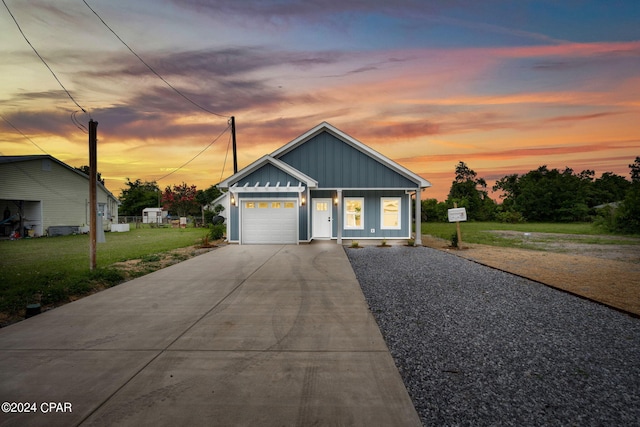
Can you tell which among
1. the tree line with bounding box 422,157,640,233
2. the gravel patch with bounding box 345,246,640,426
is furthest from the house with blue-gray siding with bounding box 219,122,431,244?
the tree line with bounding box 422,157,640,233

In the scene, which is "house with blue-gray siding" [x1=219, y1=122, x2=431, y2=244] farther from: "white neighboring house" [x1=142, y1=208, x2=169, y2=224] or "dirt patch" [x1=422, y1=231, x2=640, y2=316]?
"white neighboring house" [x1=142, y1=208, x2=169, y2=224]

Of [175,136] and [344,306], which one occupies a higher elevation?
[175,136]

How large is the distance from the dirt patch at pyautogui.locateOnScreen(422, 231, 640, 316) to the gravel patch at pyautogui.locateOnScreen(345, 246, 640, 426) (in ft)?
2.41

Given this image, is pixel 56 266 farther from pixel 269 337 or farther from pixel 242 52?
pixel 242 52

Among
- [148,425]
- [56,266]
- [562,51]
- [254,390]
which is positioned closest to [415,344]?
[254,390]

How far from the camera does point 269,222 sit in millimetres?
15906

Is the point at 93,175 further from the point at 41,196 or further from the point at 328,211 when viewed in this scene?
the point at 41,196

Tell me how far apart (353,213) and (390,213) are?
1956 millimetres

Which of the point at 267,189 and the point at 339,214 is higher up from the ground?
the point at 267,189

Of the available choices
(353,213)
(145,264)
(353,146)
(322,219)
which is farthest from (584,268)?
(145,264)

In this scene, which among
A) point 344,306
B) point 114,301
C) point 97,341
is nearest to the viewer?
point 97,341

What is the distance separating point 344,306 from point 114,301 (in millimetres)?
4287

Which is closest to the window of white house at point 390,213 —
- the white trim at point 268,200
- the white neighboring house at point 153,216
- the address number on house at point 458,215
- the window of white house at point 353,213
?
the window of white house at point 353,213

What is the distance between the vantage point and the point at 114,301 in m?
6.02
